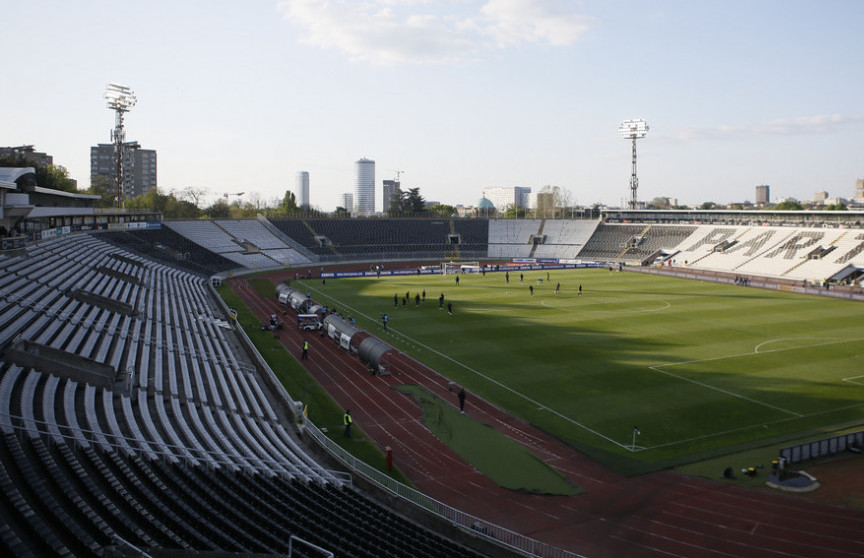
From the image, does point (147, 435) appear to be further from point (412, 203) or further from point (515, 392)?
point (412, 203)

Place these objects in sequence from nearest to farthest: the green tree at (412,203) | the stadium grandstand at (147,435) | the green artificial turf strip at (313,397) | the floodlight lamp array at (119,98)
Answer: the stadium grandstand at (147,435), the green artificial turf strip at (313,397), the floodlight lamp array at (119,98), the green tree at (412,203)

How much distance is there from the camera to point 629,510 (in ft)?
56.7

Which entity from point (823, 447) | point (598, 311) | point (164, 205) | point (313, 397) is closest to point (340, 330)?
point (313, 397)

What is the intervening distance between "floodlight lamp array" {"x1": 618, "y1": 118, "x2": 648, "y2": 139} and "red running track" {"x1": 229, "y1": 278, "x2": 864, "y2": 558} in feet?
294

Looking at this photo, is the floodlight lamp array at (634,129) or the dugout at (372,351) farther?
the floodlight lamp array at (634,129)

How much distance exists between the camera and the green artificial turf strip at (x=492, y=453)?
18781mm

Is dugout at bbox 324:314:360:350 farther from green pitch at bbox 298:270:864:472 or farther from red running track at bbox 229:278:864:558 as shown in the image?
red running track at bbox 229:278:864:558

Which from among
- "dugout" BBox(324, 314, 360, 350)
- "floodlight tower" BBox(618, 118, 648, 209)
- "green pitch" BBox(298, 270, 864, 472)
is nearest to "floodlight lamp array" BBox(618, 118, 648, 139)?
"floodlight tower" BBox(618, 118, 648, 209)

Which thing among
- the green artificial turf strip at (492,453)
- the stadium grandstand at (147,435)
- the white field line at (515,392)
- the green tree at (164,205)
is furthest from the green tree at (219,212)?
the green artificial turf strip at (492,453)

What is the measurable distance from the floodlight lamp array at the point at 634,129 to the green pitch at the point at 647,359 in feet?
167

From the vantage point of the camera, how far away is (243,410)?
70.9 ft

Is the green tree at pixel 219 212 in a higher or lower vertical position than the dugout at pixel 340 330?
higher

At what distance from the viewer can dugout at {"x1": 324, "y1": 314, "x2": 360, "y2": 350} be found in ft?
111

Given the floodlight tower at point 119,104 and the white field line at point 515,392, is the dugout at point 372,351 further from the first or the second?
the floodlight tower at point 119,104
